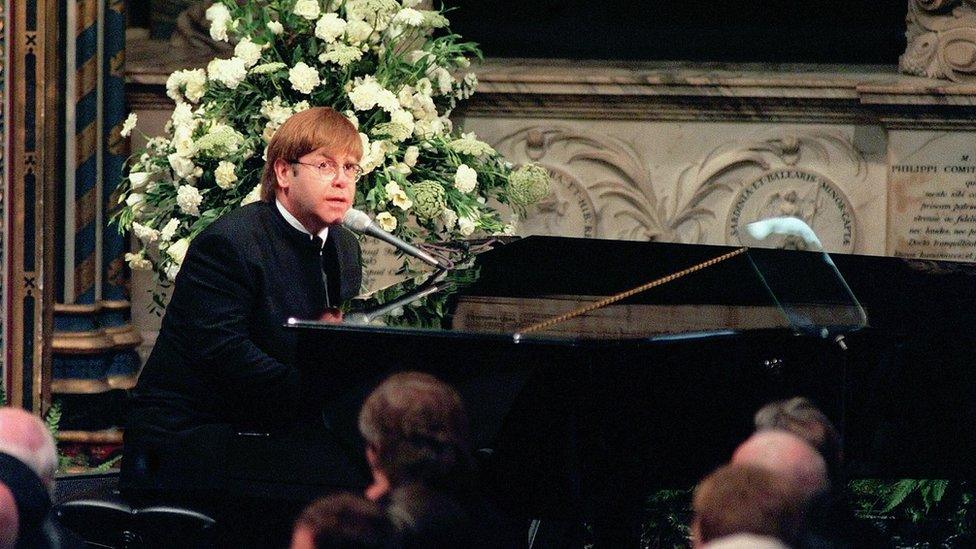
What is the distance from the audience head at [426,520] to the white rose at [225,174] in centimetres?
317

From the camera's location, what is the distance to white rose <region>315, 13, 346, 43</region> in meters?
5.49

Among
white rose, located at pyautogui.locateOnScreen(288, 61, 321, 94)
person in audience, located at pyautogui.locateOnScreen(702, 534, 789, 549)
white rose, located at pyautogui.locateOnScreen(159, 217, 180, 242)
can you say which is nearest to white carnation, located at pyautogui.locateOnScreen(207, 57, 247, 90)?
white rose, located at pyautogui.locateOnScreen(288, 61, 321, 94)

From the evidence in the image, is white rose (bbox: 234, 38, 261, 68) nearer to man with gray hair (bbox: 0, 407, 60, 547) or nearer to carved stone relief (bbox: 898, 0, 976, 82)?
carved stone relief (bbox: 898, 0, 976, 82)

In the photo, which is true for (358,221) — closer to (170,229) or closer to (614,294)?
(614,294)

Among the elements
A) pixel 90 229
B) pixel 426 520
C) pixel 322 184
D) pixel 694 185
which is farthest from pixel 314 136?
pixel 694 185

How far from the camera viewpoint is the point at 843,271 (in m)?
4.95

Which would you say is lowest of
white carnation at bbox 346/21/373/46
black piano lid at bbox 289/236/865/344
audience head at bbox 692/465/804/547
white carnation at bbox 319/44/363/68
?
audience head at bbox 692/465/804/547

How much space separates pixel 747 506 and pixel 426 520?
441 millimetres

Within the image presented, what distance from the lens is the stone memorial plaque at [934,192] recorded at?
644 centimetres

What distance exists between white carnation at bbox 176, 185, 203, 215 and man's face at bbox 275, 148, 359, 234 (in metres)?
1.29

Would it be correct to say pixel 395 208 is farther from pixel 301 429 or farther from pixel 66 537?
pixel 66 537

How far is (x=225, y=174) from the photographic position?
5.39 m

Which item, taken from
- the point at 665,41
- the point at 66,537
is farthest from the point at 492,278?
the point at 665,41

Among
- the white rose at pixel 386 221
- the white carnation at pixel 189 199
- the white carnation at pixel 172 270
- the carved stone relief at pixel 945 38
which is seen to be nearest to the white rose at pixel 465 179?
the white rose at pixel 386 221
